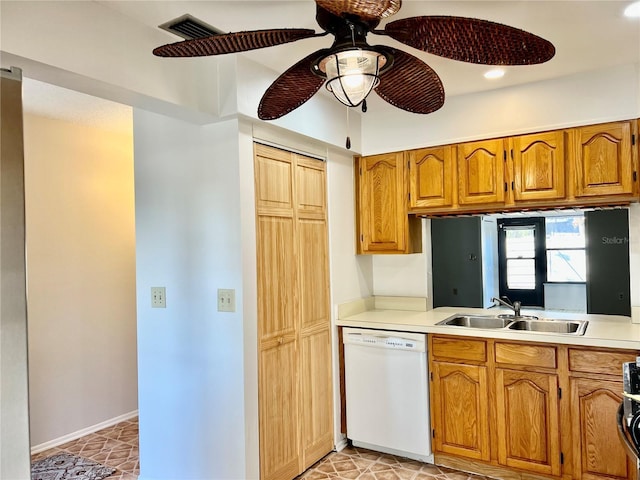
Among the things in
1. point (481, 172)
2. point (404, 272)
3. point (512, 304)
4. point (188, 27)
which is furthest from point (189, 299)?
point (512, 304)

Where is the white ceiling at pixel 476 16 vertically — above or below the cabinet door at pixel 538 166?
above

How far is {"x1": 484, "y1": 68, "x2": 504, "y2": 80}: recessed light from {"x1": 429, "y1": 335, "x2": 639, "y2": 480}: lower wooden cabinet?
1584 mm

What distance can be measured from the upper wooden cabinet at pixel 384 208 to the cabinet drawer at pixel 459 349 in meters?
0.76

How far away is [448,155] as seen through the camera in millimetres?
3189

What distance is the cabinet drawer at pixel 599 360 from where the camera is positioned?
95.5 inches

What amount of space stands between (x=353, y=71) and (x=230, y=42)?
400mm

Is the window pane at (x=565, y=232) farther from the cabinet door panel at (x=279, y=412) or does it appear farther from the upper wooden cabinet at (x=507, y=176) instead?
the cabinet door panel at (x=279, y=412)

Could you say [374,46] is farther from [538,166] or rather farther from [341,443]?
[341,443]

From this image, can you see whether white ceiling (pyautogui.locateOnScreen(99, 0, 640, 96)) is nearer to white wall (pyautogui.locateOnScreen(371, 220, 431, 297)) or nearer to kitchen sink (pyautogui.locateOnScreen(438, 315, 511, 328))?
white wall (pyautogui.locateOnScreen(371, 220, 431, 297))

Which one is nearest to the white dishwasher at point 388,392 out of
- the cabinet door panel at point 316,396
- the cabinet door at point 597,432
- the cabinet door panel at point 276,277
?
the cabinet door panel at point 316,396

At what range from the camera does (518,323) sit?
314cm

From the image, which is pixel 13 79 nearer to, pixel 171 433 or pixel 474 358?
pixel 171 433

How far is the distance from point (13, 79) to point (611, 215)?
3317mm

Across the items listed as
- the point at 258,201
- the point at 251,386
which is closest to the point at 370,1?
the point at 258,201
